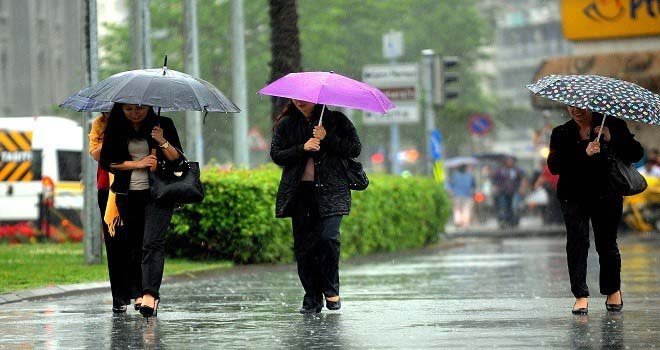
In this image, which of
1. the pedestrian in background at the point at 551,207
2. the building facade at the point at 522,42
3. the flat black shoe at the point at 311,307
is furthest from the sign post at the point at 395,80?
the building facade at the point at 522,42

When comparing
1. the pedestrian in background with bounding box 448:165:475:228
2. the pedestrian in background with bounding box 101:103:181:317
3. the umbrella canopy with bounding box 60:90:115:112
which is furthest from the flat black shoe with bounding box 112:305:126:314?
the pedestrian in background with bounding box 448:165:475:228

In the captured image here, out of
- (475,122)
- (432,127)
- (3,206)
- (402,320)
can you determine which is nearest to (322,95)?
(402,320)

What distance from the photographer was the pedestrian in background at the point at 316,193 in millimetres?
12844

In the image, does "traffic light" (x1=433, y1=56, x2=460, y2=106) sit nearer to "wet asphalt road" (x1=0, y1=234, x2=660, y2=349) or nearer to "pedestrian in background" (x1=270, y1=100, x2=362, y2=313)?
"wet asphalt road" (x1=0, y1=234, x2=660, y2=349)

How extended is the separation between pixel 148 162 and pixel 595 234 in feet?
10.6

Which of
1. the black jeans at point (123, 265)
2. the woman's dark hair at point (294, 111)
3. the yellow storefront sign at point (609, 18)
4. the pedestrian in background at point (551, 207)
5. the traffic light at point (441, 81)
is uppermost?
the yellow storefront sign at point (609, 18)

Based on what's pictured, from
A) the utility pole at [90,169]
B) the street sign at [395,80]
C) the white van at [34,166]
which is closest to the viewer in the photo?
the utility pole at [90,169]

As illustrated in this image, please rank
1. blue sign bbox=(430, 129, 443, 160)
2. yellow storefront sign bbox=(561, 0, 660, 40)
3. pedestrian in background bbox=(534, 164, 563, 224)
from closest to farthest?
blue sign bbox=(430, 129, 443, 160) < yellow storefront sign bbox=(561, 0, 660, 40) < pedestrian in background bbox=(534, 164, 563, 224)

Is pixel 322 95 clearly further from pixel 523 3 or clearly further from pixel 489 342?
pixel 523 3

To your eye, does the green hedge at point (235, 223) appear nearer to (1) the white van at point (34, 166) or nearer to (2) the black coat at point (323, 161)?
(2) the black coat at point (323, 161)

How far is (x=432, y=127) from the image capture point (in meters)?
36.2

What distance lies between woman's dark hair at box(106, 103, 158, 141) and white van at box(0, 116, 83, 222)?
Answer: 1883 cm

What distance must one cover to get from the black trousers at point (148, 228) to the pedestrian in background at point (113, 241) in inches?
4.2

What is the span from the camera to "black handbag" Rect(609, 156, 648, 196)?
12.5 metres
